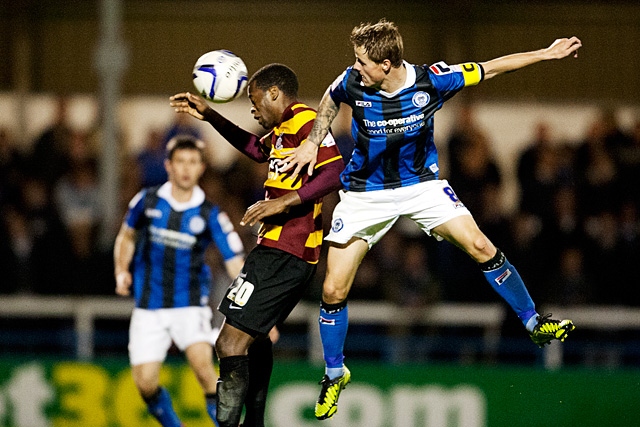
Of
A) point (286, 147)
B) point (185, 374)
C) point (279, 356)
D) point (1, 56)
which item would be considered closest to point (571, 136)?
point (279, 356)

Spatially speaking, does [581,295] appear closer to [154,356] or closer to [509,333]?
[509,333]

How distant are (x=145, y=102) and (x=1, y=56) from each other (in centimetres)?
193

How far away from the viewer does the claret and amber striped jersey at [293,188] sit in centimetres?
611

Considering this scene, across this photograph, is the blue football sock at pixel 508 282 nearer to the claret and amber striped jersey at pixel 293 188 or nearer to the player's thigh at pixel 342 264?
the player's thigh at pixel 342 264

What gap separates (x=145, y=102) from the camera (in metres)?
14.1

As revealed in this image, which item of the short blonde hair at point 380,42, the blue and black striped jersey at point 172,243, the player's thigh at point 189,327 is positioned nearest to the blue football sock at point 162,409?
the player's thigh at point 189,327

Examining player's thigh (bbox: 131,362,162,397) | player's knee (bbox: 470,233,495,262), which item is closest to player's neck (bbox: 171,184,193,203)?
player's thigh (bbox: 131,362,162,397)

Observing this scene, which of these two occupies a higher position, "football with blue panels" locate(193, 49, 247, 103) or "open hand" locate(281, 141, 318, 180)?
"football with blue panels" locate(193, 49, 247, 103)

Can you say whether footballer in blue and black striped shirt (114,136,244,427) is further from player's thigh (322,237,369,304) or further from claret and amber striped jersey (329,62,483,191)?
claret and amber striped jersey (329,62,483,191)

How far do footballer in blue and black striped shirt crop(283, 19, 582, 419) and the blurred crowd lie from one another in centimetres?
392

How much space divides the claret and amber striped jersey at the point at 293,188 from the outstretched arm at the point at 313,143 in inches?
4.6

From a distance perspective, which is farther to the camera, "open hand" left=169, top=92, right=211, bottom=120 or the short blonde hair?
"open hand" left=169, top=92, right=211, bottom=120

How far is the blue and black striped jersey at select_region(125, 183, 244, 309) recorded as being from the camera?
7836 mm

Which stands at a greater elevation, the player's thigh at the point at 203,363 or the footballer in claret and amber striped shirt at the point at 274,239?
the footballer in claret and amber striped shirt at the point at 274,239
